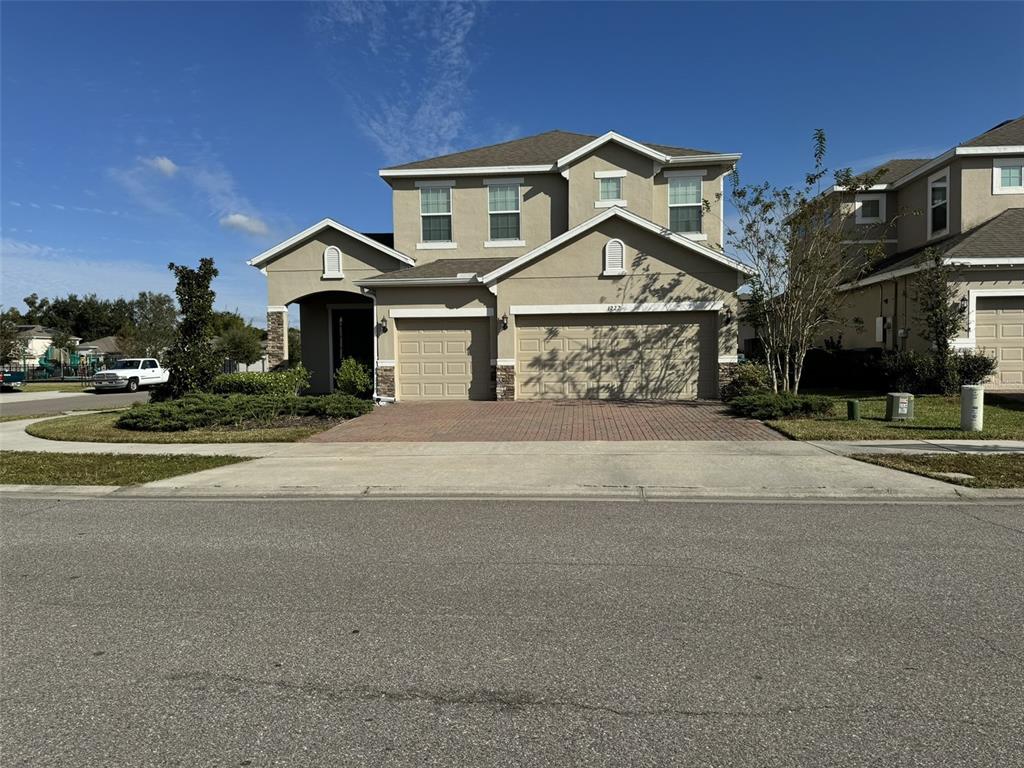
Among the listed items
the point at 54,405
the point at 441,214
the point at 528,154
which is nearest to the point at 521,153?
the point at 528,154

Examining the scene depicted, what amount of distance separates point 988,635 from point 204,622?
4.98 m

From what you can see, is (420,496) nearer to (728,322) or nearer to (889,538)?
(889,538)

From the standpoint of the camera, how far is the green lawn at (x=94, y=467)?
30.6ft

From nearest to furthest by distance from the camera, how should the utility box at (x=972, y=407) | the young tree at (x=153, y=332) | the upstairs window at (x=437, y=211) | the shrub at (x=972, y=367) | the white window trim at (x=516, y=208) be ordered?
the utility box at (x=972, y=407)
the shrub at (x=972, y=367)
the white window trim at (x=516, y=208)
the upstairs window at (x=437, y=211)
the young tree at (x=153, y=332)

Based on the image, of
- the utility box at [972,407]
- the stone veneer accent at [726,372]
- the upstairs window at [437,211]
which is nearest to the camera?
the utility box at [972,407]

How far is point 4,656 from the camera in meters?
3.84

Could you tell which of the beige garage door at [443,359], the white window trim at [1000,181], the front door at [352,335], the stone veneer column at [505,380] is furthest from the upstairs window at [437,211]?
the white window trim at [1000,181]

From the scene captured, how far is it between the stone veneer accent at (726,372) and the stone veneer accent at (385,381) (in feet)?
29.9

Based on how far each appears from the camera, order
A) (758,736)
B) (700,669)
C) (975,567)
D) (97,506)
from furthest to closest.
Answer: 1. (97,506)
2. (975,567)
3. (700,669)
4. (758,736)

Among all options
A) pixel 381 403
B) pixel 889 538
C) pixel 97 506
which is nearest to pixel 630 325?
pixel 381 403

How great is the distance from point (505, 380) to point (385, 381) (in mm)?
3504

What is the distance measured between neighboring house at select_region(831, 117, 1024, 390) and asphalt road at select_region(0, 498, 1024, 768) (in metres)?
13.7

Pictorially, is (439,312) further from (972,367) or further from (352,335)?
(972,367)

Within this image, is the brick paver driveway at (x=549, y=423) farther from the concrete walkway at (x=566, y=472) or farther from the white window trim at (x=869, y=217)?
the white window trim at (x=869, y=217)
